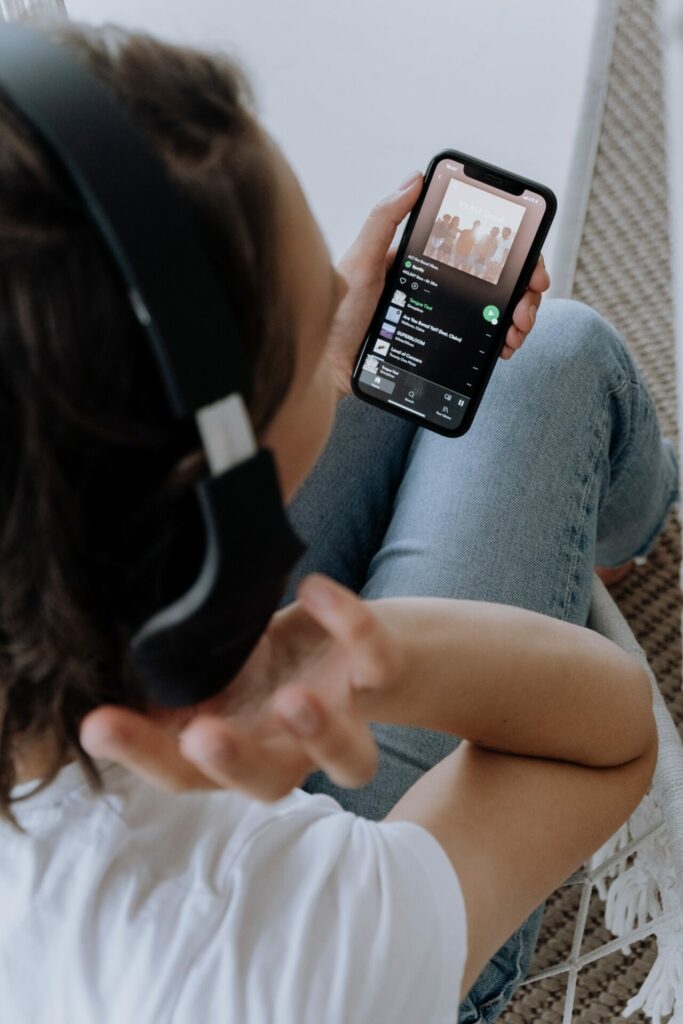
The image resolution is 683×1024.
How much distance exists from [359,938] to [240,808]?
83 millimetres


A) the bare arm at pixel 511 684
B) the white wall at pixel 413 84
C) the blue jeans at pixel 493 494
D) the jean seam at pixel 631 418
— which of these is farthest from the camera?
the white wall at pixel 413 84

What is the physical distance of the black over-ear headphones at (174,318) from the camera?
337 mm

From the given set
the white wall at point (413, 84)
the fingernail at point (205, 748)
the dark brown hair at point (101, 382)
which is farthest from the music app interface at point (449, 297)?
the white wall at point (413, 84)

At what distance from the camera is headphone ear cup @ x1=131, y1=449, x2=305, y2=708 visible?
37 centimetres

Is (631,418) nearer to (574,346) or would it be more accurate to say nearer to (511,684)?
(574,346)

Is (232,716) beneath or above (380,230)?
beneath

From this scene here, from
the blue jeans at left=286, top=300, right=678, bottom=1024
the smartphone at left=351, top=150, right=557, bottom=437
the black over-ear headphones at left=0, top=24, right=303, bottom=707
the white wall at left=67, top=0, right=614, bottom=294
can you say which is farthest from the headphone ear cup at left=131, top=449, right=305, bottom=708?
the white wall at left=67, top=0, right=614, bottom=294

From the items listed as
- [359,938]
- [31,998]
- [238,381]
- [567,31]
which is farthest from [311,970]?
[567,31]

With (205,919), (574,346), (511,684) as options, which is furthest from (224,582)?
(574,346)

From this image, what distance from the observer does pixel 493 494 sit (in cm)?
78

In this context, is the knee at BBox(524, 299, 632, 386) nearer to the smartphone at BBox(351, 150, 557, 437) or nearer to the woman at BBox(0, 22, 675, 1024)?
the smartphone at BBox(351, 150, 557, 437)

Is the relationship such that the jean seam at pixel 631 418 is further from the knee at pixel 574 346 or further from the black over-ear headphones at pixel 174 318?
the black over-ear headphones at pixel 174 318

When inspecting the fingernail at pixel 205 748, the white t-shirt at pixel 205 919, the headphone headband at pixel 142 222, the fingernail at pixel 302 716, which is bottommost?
the white t-shirt at pixel 205 919

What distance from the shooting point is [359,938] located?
459mm
